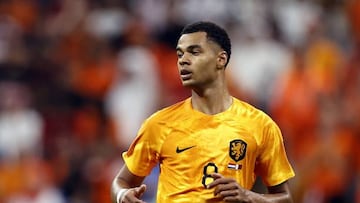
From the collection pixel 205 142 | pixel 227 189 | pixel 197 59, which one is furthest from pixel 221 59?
pixel 227 189

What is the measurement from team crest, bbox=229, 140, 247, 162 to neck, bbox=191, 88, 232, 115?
0.28 metres

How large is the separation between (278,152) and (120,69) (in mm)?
7388

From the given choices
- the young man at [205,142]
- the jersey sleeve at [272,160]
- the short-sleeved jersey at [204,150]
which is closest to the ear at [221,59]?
the young man at [205,142]

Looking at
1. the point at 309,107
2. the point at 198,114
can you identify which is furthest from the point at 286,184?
the point at 309,107

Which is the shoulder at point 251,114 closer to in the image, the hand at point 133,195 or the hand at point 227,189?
the hand at point 227,189

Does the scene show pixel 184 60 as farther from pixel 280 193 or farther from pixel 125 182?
pixel 280 193

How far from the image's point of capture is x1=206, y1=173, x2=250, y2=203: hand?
23.7 feet

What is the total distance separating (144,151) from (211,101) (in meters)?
0.52

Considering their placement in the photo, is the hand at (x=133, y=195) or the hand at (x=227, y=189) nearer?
the hand at (x=227, y=189)

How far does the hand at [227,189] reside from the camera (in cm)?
722

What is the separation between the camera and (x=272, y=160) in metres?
7.62

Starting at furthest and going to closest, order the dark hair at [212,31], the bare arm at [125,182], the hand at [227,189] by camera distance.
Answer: the bare arm at [125,182] → the dark hair at [212,31] → the hand at [227,189]

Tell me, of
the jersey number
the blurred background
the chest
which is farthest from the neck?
the blurred background

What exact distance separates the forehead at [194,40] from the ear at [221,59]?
0.12 m
